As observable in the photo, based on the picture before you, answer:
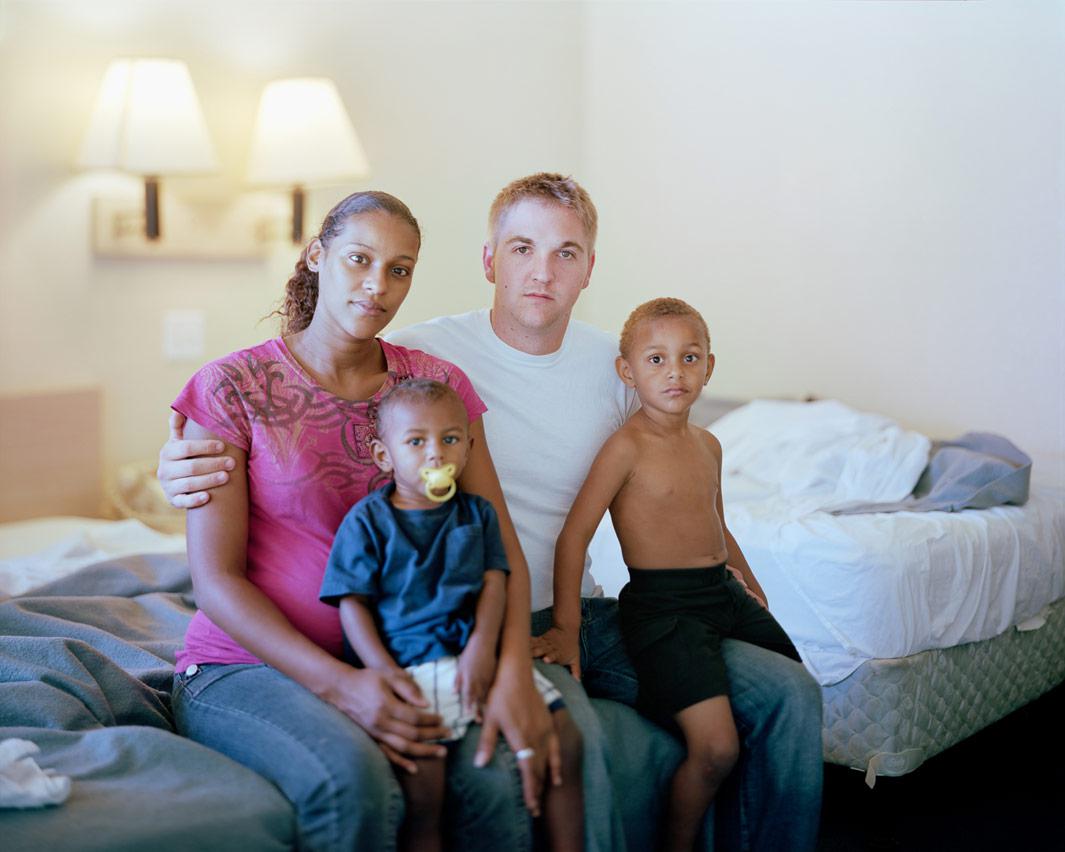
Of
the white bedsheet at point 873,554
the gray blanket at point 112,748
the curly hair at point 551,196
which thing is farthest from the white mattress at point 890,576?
the gray blanket at point 112,748

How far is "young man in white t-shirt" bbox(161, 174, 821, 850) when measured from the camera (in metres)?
1.62

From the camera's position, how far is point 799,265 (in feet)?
11.4

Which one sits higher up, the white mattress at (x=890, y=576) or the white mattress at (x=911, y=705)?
Result: the white mattress at (x=890, y=576)

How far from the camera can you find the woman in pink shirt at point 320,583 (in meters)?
1.31

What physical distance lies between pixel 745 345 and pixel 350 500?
232 cm

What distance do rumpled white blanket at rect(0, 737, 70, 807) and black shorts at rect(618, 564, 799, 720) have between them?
30.5 inches

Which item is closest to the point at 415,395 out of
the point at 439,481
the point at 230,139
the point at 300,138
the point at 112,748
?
the point at 439,481

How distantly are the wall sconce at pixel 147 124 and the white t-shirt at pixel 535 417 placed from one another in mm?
1326

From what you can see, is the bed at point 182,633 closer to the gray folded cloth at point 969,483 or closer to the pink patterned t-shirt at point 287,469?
the gray folded cloth at point 969,483

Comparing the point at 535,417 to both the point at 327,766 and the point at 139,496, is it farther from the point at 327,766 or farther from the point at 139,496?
the point at 139,496

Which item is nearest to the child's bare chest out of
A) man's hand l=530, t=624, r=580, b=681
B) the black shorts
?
the black shorts

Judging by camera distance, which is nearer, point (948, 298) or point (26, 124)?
point (26, 124)

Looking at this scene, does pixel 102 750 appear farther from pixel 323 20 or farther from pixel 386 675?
pixel 323 20

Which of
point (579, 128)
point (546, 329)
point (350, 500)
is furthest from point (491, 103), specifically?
point (350, 500)
